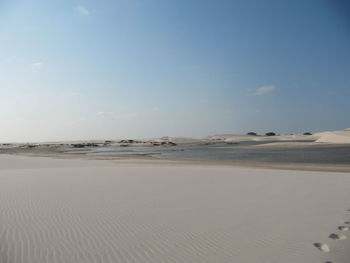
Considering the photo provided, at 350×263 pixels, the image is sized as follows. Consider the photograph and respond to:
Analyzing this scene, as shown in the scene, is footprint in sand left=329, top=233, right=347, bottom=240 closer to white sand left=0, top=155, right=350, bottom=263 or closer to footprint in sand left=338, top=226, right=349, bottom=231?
white sand left=0, top=155, right=350, bottom=263

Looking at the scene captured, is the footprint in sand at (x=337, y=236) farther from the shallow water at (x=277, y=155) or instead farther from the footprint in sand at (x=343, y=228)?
the shallow water at (x=277, y=155)

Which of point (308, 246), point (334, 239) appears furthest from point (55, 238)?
point (334, 239)

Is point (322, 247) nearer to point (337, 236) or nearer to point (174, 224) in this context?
point (337, 236)

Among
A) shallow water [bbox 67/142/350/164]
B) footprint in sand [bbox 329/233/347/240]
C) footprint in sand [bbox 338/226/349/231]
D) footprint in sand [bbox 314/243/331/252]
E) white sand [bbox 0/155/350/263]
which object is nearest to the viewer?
white sand [bbox 0/155/350/263]

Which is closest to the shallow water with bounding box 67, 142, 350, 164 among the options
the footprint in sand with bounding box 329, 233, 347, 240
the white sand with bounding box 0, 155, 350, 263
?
the white sand with bounding box 0, 155, 350, 263

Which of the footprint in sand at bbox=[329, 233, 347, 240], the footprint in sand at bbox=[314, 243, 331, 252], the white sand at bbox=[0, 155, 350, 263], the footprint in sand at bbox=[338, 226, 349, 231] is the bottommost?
the footprint in sand at bbox=[338, 226, 349, 231]

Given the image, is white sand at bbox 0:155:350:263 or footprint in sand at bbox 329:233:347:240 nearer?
white sand at bbox 0:155:350:263

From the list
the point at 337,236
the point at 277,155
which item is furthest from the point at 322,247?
the point at 277,155

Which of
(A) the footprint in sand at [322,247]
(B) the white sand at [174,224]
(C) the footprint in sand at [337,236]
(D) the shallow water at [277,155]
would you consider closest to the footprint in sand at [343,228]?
(B) the white sand at [174,224]

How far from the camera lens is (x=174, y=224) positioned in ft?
20.9

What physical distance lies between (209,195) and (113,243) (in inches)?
198

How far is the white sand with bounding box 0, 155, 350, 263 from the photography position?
15.5ft

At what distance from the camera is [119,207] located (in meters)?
7.97

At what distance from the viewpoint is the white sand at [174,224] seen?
4734 millimetres
